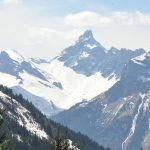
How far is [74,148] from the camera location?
3669 cm

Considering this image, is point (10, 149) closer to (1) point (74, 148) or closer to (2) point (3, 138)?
(2) point (3, 138)

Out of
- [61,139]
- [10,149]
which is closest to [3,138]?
[10,149]

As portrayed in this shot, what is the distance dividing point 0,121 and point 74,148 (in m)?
6.25

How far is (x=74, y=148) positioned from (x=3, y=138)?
5.09m

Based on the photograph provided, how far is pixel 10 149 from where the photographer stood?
34438 millimetres

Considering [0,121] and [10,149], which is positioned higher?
[0,121]

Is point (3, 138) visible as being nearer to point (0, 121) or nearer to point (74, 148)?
point (0, 121)

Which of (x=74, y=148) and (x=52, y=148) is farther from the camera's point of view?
(x=74, y=148)

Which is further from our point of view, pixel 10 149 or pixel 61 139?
pixel 61 139

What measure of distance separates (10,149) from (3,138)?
38.3 inches

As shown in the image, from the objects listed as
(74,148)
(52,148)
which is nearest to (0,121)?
(52,148)

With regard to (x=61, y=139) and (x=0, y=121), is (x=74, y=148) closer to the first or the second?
(x=61, y=139)

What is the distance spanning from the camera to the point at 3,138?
1334 inches

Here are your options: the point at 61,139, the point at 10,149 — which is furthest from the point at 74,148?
the point at 10,149
